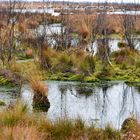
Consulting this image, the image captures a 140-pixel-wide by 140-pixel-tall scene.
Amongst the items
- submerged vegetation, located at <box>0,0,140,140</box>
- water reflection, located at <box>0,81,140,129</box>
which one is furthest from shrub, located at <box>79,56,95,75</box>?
water reflection, located at <box>0,81,140,129</box>

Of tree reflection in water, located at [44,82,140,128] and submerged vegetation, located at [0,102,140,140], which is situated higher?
submerged vegetation, located at [0,102,140,140]

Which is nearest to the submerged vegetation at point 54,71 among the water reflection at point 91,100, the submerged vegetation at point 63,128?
the submerged vegetation at point 63,128

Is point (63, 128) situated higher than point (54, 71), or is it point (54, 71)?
point (63, 128)

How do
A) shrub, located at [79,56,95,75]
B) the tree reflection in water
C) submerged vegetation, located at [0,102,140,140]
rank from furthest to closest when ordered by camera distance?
shrub, located at [79,56,95,75]
the tree reflection in water
submerged vegetation, located at [0,102,140,140]

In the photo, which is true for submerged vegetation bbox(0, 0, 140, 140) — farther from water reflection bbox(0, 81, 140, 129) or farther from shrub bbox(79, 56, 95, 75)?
water reflection bbox(0, 81, 140, 129)

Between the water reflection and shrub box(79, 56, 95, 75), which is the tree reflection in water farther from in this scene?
shrub box(79, 56, 95, 75)

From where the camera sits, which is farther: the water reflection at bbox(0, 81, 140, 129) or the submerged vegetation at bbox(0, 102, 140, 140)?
the water reflection at bbox(0, 81, 140, 129)

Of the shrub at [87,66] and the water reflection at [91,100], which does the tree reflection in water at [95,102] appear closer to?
the water reflection at [91,100]

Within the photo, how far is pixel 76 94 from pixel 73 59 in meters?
2.88

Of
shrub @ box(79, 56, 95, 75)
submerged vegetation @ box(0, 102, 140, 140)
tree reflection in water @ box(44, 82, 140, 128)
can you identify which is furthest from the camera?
shrub @ box(79, 56, 95, 75)

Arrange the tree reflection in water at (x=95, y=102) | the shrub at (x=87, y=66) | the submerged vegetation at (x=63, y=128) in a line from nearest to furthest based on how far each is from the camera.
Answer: the submerged vegetation at (x=63, y=128), the tree reflection in water at (x=95, y=102), the shrub at (x=87, y=66)

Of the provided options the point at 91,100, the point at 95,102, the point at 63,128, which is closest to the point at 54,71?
the point at 91,100

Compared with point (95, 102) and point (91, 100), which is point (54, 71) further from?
point (95, 102)

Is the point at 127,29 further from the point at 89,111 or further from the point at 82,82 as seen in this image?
the point at 89,111
